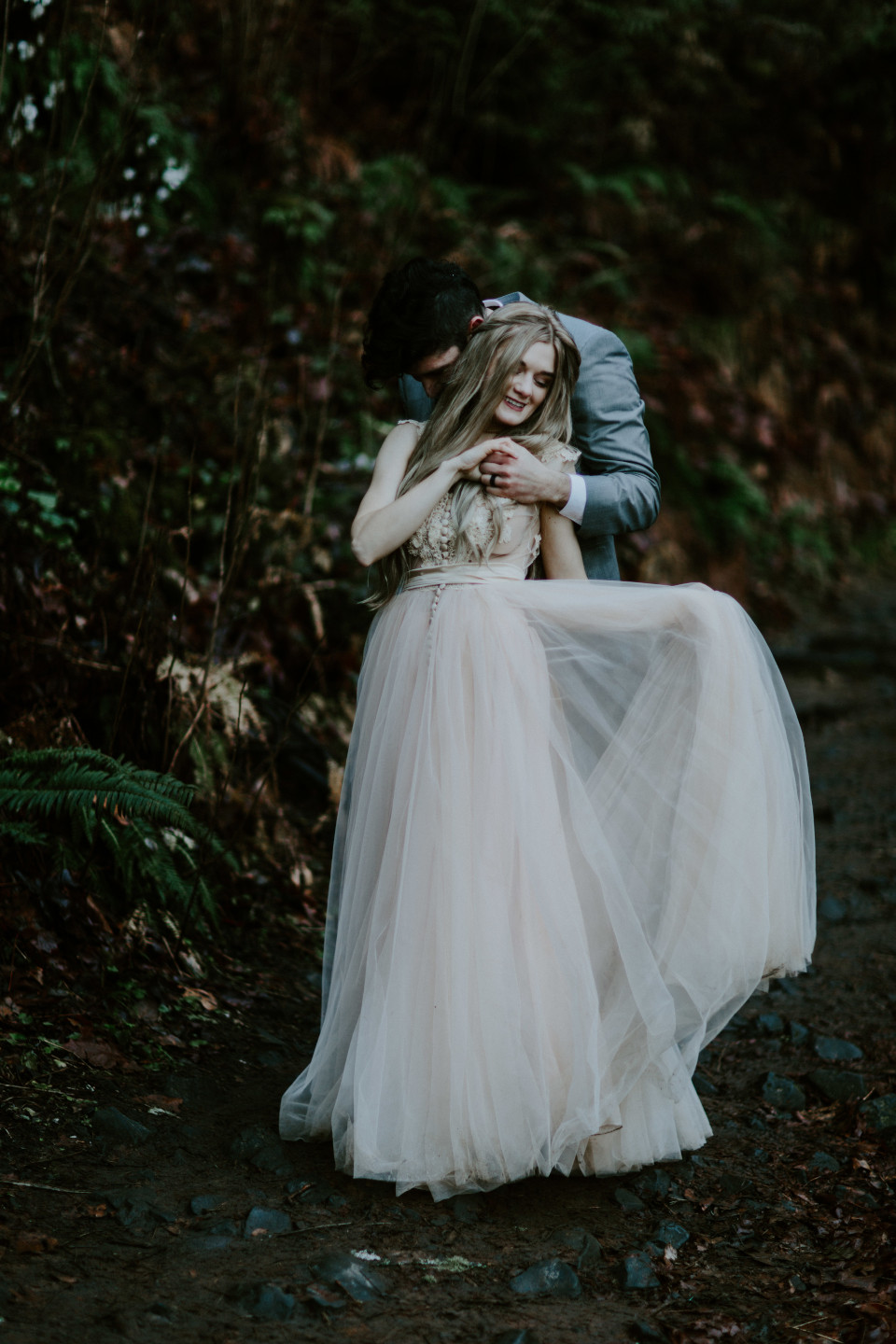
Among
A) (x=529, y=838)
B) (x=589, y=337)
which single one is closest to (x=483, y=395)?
(x=589, y=337)

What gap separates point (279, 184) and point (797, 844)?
6736mm

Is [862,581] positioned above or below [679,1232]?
above

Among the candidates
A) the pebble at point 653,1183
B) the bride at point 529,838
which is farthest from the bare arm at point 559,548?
the pebble at point 653,1183

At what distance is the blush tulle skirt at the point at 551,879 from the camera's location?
2.82 m

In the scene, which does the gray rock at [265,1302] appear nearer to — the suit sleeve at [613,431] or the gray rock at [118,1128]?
the gray rock at [118,1128]

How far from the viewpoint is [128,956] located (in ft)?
12.2

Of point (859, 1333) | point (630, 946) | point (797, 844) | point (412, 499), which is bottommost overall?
point (859, 1333)

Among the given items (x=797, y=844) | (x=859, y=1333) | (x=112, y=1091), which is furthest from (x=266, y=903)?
(x=859, y=1333)

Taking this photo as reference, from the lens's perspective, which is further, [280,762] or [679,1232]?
[280,762]

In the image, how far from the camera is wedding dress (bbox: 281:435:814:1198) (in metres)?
2.83

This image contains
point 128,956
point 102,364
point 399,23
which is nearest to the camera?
point 128,956

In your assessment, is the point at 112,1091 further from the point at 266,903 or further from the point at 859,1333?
the point at 859,1333

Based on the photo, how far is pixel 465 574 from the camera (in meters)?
3.14

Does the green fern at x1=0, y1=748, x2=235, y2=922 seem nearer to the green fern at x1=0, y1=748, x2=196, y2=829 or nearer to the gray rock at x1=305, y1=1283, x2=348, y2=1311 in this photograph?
the green fern at x1=0, y1=748, x2=196, y2=829
